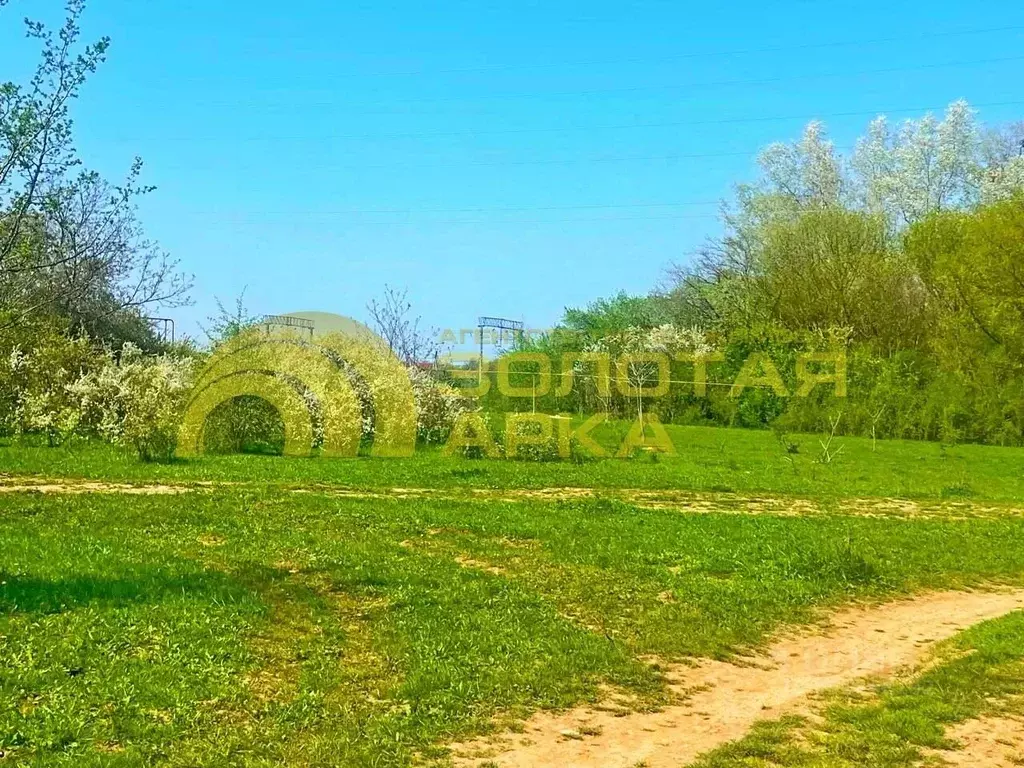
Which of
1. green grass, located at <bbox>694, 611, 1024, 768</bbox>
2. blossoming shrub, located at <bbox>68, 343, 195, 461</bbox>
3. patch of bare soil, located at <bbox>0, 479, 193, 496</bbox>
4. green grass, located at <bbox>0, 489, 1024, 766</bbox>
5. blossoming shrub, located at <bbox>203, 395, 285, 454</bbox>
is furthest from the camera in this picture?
blossoming shrub, located at <bbox>203, 395, 285, 454</bbox>

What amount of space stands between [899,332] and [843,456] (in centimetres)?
1280

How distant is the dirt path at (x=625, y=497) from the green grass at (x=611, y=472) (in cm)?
54

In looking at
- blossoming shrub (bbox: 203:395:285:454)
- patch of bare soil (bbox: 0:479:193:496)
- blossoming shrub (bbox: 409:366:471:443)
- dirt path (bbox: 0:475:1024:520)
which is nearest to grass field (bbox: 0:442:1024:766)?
patch of bare soil (bbox: 0:479:193:496)

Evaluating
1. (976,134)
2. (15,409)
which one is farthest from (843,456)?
(976,134)

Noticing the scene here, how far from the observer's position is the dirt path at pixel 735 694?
4.93 m

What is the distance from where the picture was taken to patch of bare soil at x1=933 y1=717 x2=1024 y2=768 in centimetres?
496

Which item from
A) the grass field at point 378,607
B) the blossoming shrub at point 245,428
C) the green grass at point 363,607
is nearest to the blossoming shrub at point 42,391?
the blossoming shrub at point 245,428

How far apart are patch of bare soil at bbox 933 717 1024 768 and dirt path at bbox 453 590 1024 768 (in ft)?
2.87

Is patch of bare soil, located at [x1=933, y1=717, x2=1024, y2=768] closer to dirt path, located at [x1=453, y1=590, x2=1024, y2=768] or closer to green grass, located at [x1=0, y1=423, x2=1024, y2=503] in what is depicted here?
dirt path, located at [x1=453, y1=590, x2=1024, y2=768]

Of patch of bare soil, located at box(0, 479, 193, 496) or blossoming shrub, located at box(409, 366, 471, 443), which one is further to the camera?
blossoming shrub, located at box(409, 366, 471, 443)

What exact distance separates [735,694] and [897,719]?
0.96 m

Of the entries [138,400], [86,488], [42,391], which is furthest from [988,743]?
[42,391]

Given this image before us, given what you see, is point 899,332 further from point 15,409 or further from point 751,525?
point 15,409

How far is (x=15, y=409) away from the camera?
2020 cm
